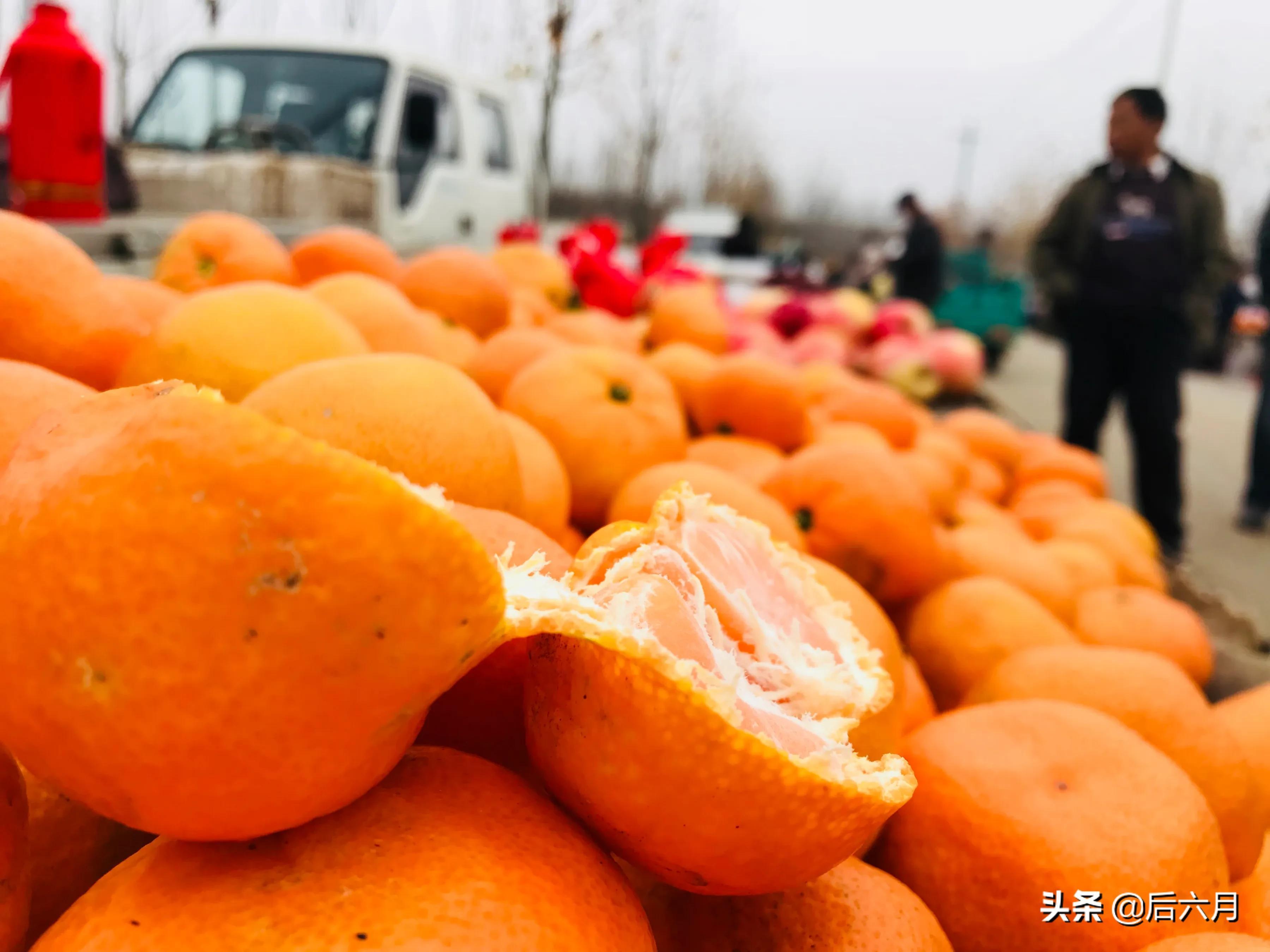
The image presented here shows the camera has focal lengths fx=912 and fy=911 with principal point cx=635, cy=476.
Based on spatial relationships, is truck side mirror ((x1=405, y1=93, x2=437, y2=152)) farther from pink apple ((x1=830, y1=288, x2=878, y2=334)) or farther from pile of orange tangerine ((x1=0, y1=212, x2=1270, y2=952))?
pile of orange tangerine ((x1=0, y1=212, x2=1270, y2=952))

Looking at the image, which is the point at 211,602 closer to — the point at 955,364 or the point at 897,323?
the point at 955,364

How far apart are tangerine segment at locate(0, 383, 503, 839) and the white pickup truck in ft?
13.4

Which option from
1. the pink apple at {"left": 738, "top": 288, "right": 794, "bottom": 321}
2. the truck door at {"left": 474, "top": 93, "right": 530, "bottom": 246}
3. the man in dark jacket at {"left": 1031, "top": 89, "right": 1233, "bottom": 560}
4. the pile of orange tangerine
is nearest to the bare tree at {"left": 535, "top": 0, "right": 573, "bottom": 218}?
the truck door at {"left": 474, "top": 93, "right": 530, "bottom": 246}

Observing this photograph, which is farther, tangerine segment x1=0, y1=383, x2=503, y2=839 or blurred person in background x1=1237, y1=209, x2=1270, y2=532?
blurred person in background x1=1237, y1=209, x2=1270, y2=532

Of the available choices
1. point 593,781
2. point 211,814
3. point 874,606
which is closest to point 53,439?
point 211,814

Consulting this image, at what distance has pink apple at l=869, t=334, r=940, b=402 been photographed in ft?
17.3

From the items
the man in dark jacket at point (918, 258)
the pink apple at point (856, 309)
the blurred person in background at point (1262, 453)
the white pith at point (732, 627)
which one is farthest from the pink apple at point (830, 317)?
the white pith at point (732, 627)

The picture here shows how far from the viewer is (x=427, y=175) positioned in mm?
6277

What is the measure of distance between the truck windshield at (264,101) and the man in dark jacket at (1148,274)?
4.34 metres

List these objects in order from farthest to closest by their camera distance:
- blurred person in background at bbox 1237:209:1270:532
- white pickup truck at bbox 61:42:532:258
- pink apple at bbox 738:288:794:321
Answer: pink apple at bbox 738:288:794:321
blurred person in background at bbox 1237:209:1270:532
white pickup truck at bbox 61:42:532:258

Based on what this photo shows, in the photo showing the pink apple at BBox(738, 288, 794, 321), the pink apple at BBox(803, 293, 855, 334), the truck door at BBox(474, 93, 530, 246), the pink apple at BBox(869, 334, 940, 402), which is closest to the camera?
the pink apple at BBox(869, 334, 940, 402)

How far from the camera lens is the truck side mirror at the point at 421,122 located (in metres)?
6.16

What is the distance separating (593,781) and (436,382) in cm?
58

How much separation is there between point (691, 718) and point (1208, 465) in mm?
7306
